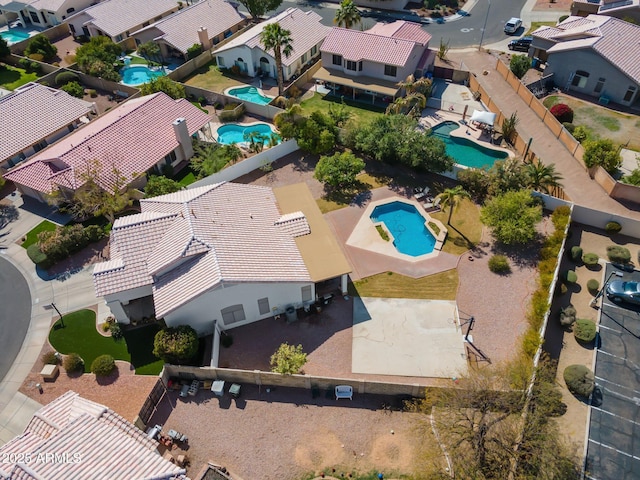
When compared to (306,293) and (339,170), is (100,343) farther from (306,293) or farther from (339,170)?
(339,170)

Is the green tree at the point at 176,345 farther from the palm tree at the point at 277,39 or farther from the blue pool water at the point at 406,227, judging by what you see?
the palm tree at the point at 277,39

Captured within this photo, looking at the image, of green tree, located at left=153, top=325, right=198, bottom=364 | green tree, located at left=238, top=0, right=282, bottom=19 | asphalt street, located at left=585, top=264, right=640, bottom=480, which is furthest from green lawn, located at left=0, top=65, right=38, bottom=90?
asphalt street, located at left=585, top=264, right=640, bottom=480

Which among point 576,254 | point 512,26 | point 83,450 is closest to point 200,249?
point 83,450

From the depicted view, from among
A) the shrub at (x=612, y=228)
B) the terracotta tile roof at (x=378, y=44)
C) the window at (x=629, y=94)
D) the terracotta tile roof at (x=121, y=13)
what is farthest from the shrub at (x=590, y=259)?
the terracotta tile roof at (x=121, y=13)

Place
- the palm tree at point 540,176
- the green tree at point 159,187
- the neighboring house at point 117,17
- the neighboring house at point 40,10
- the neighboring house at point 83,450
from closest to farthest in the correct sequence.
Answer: the neighboring house at point 83,450
the palm tree at point 540,176
the green tree at point 159,187
the neighboring house at point 117,17
the neighboring house at point 40,10

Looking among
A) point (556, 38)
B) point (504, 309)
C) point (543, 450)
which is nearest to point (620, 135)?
point (556, 38)

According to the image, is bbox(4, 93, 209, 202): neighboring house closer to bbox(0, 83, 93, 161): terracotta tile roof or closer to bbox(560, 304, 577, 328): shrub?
bbox(0, 83, 93, 161): terracotta tile roof
